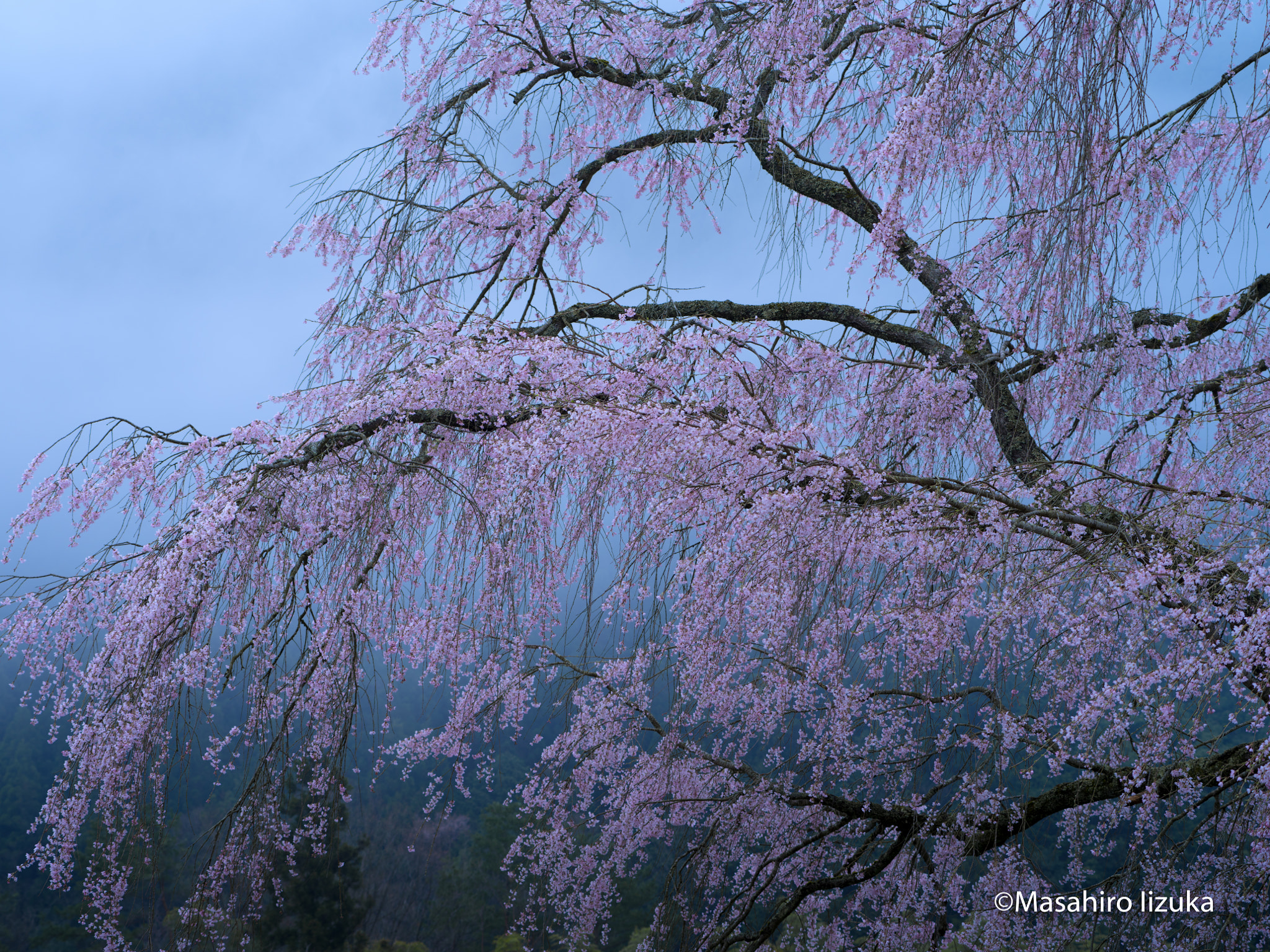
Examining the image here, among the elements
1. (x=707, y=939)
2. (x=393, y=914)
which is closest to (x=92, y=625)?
(x=707, y=939)

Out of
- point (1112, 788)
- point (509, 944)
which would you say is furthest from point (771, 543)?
point (509, 944)

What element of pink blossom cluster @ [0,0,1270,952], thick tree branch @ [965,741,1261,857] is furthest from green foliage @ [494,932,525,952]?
thick tree branch @ [965,741,1261,857]

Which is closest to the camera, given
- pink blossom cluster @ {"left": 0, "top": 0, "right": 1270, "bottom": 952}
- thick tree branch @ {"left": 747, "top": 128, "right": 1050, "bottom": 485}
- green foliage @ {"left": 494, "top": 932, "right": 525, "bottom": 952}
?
pink blossom cluster @ {"left": 0, "top": 0, "right": 1270, "bottom": 952}

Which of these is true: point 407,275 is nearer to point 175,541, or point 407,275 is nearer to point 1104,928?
point 175,541

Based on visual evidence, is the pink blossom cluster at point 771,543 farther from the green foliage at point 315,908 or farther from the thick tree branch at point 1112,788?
the green foliage at point 315,908

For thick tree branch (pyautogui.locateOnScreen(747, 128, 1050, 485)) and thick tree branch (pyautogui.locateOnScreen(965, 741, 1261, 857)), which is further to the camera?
thick tree branch (pyautogui.locateOnScreen(747, 128, 1050, 485))

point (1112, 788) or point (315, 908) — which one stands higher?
point (1112, 788)

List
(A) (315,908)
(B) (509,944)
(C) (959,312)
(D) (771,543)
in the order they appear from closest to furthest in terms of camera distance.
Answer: (D) (771,543) < (C) (959,312) < (A) (315,908) < (B) (509,944)

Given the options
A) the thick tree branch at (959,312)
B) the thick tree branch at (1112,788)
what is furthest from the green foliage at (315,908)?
the thick tree branch at (959,312)

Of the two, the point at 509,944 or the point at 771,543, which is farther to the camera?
the point at 509,944

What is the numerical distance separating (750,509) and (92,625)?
198 centimetres

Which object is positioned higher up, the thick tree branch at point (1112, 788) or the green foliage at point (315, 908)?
the thick tree branch at point (1112, 788)

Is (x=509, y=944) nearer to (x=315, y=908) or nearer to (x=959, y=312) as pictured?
(x=315, y=908)

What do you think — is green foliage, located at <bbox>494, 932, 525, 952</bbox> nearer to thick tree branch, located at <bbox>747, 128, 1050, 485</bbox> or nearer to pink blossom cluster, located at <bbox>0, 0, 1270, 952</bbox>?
pink blossom cluster, located at <bbox>0, 0, 1270, 952</bbox>
